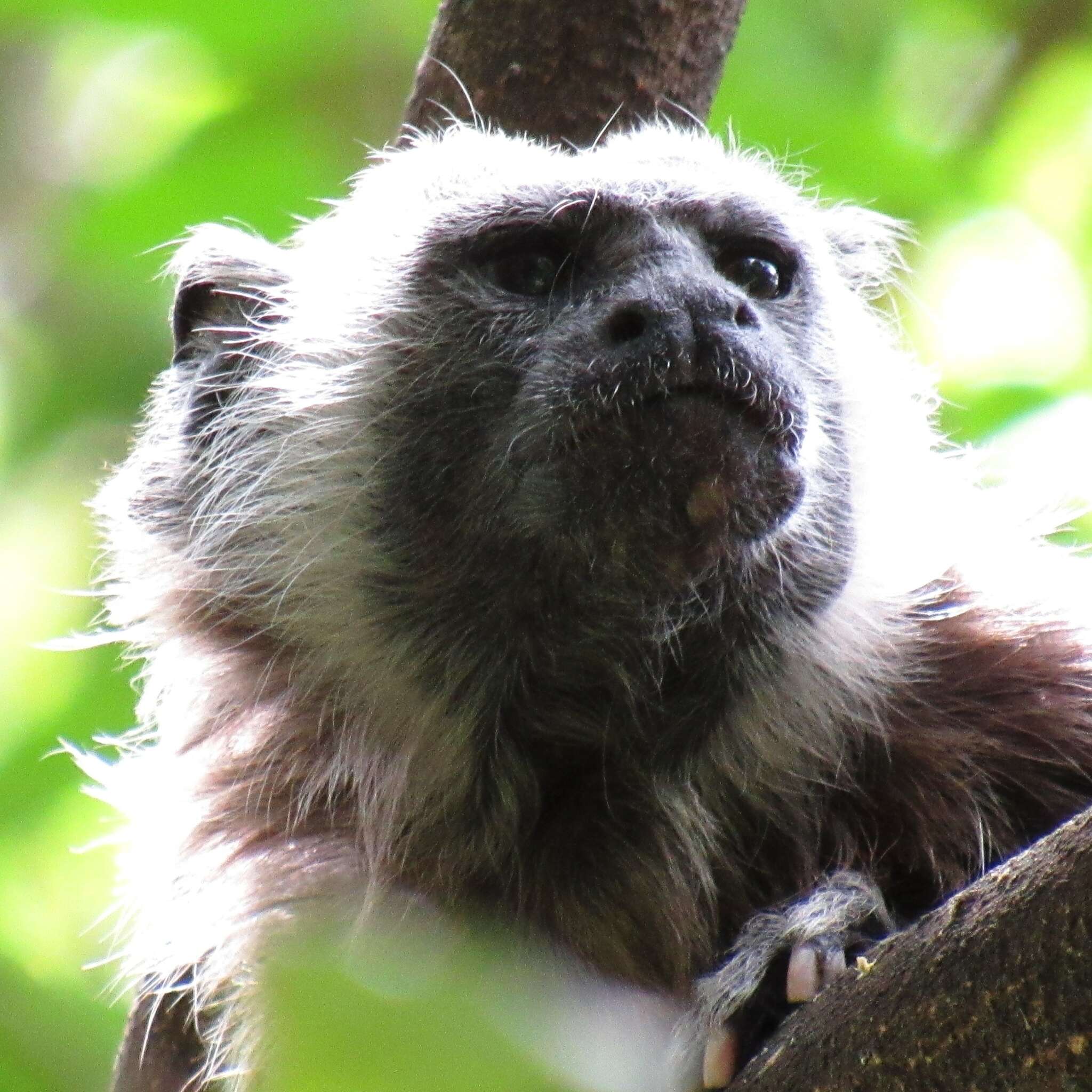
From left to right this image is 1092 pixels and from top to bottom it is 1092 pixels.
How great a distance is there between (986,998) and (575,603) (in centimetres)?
125

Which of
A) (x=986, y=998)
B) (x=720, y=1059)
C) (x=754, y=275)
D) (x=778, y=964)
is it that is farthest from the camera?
(x=754, y=275)

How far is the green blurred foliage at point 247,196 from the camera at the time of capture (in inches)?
141

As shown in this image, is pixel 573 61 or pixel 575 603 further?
pixel 573 61

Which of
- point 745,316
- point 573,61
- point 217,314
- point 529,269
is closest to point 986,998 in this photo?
point 745,316

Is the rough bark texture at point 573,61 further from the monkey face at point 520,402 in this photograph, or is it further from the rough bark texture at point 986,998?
the rough bark texture at point 986,998

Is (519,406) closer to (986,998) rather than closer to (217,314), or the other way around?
(217,314)

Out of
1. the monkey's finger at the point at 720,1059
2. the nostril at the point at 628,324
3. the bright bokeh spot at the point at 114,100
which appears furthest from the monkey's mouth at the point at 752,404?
the bright bokeh spot at the point at 114,100

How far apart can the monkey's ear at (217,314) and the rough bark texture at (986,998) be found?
80.8 inches

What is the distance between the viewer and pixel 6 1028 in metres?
2.51

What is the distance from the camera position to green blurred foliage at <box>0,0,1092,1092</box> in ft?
11.8

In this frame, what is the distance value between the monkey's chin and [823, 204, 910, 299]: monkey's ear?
1143 mm

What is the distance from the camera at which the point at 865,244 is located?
371 cm

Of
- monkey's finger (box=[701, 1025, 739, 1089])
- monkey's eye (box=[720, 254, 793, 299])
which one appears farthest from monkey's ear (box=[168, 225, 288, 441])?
monkey's finger (box=[701, 1025, 739, 1089])

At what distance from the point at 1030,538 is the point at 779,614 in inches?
31.1
